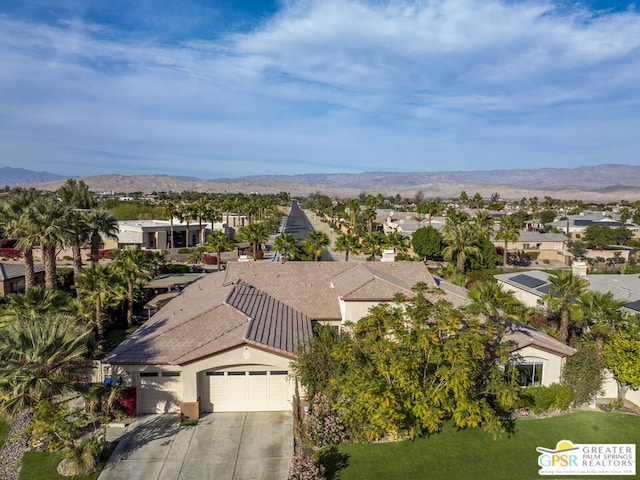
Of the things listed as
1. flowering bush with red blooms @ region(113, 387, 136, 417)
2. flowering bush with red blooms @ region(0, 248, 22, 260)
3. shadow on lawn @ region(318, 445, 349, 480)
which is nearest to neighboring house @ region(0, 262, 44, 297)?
flowering bush with red blooms @ region(0, 248, 22, 260)

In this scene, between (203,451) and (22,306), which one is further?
(22,306)

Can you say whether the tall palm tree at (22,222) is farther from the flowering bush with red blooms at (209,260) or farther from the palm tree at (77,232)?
the flowering bush with red blooms at (209,260)

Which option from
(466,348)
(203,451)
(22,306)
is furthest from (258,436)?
(22,306)

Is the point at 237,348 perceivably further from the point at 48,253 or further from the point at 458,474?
the point at 48,253

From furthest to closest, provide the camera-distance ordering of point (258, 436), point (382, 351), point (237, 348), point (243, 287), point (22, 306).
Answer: point (243, 287)
point (22, 306)
point (237, 348)
point (258, 436)
point (382, 351)

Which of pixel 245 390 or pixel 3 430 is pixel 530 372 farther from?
pixel 3 430

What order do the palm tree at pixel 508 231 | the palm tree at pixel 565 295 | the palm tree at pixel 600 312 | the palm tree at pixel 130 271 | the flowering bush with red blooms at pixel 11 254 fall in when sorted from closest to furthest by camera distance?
the palm tree at pixel 600 312 → the palm tree at pixel 565 295 → the palm tree at pixel 130 271 → the flowering bush with red blooms at pixel 11 254 → the palm tree at pixel 508 231

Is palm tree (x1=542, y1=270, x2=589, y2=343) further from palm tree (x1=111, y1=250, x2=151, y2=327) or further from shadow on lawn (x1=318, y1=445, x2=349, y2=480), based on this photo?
palm tree (x1=111, y1=250, x2=151, y2=327)

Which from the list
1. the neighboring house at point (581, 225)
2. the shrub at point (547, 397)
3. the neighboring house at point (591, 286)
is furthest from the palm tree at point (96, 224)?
the neighboring house at point (581, 225)
